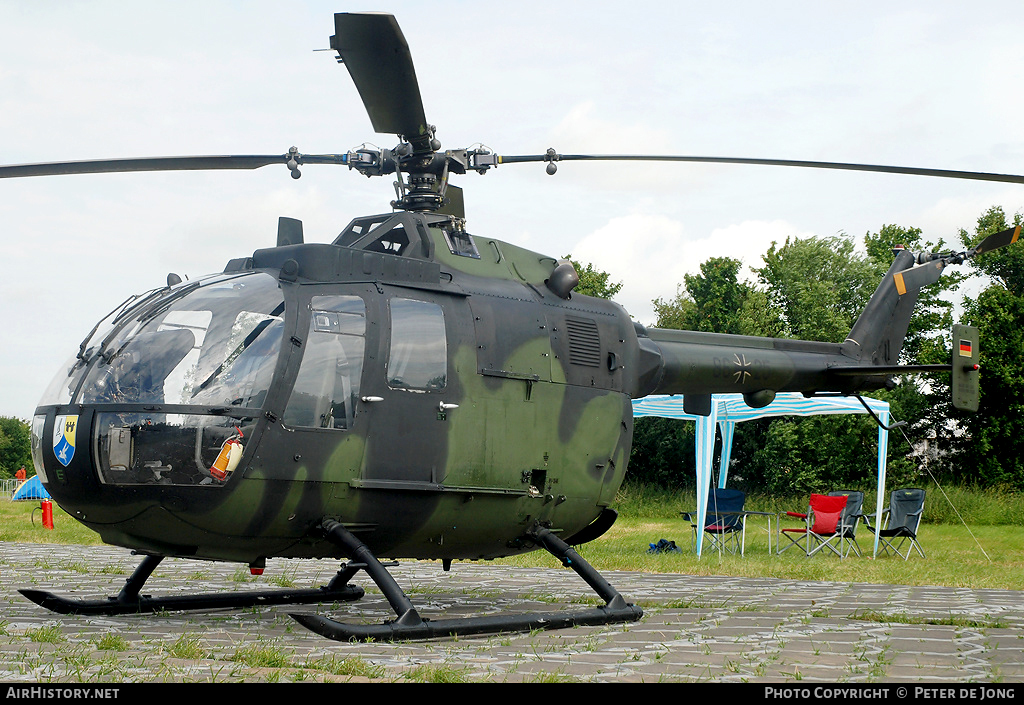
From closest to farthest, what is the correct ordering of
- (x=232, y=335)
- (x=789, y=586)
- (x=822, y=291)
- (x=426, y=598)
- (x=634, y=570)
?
(x=232, y=335) → (x=426, y=598) → (x=789, y=586) → (x=634, y=570) → (x=822, y=291)

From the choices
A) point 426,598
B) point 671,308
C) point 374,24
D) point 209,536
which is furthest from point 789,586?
point 671,308

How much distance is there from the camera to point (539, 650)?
5.95 metres

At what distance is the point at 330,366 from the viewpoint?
6.67 metres

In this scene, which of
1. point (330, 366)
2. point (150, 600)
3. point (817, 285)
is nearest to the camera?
point (330, 366)

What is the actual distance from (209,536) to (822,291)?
38733 mm

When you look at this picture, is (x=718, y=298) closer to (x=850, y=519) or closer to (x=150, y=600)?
(x=850, y=519)

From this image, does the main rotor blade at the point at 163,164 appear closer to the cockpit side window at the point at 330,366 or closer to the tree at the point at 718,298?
the cockpit side window at the point at 330,366

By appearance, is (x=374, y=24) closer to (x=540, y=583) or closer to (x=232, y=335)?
(x=232, y=335)

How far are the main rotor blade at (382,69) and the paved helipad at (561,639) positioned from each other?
3.59 metres

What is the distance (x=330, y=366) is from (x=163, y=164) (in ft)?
6.58

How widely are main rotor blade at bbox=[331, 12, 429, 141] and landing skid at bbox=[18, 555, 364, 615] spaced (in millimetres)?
3571

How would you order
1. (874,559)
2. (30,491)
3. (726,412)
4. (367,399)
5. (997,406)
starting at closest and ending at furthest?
(367,399) → (874,559) → (726,412) → (997,406) → (30,491)

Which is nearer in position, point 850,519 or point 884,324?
point 884,324

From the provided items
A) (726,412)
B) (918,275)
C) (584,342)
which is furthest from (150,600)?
(726,412)
